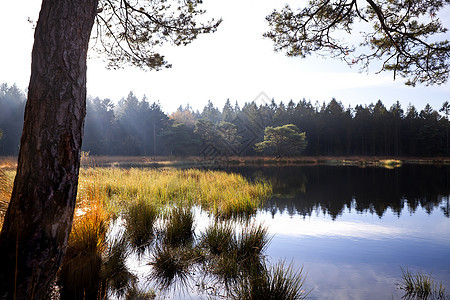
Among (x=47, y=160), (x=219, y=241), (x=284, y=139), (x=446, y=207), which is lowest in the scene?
(x=446, y=207)

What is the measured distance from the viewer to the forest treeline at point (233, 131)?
42406 mm

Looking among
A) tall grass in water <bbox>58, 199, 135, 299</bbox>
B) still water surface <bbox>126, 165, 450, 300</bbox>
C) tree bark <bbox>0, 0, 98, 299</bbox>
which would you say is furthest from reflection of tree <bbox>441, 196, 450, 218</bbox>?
tree bark <bbox>0, 0, 98, 299</bbox>

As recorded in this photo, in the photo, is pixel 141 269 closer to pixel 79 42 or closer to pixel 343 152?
pixel 79 42

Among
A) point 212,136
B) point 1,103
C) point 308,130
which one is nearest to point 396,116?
point 308,130

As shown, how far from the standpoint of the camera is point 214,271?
3318 millimetres

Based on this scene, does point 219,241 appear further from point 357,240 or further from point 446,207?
point 446,207

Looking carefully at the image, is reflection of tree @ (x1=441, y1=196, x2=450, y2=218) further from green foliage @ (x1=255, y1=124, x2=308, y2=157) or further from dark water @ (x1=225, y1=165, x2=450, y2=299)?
green foliage @ (x1=255, y1=124, x2=308, y2=157)

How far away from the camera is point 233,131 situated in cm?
4166

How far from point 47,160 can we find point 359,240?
5.73 metres

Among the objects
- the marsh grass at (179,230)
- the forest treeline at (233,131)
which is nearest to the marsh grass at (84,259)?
the marsh grass at (179,230)

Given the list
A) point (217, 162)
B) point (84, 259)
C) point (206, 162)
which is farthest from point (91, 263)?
point (217, 162)

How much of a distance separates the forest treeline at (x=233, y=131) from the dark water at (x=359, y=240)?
3273cm

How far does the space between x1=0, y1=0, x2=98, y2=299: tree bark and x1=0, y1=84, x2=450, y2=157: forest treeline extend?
38913 mm

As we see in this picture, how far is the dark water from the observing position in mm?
3594
